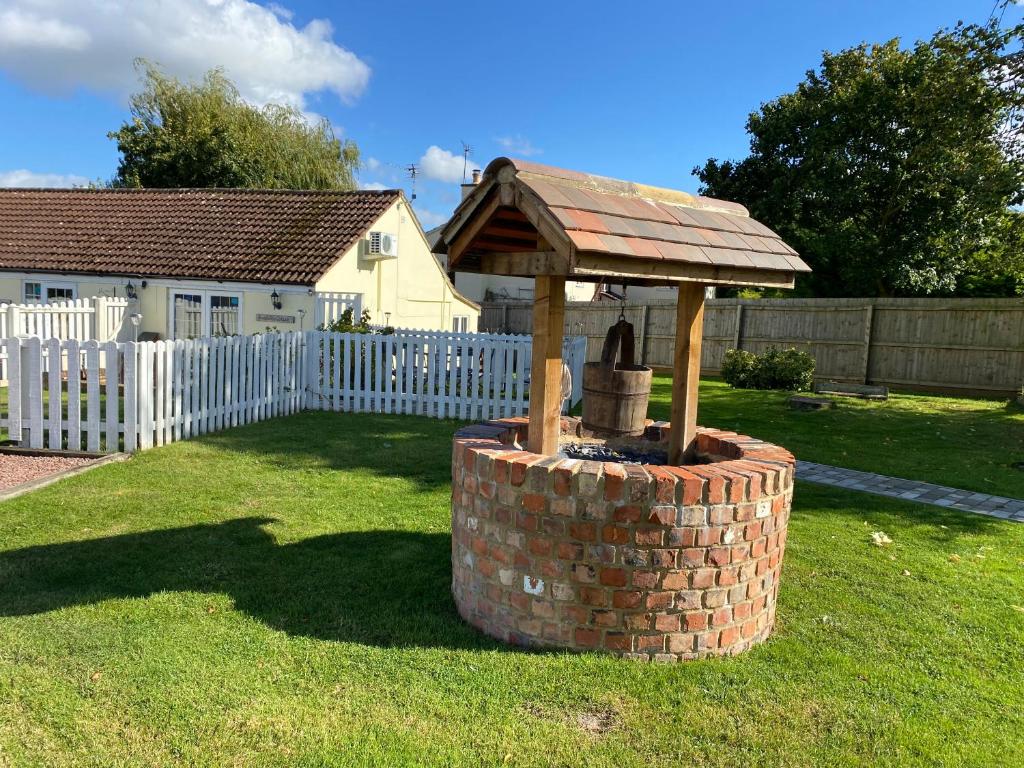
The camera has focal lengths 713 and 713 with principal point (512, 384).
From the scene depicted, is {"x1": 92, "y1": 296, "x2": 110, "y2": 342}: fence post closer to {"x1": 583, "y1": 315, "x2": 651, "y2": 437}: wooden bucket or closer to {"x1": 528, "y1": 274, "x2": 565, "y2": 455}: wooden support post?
{"x1": 583, "y1": 315, "x2": 651, "y2": 437}: wooden bucket

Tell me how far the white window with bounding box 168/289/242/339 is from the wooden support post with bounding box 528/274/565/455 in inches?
504

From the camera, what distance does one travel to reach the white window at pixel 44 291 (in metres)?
17.0

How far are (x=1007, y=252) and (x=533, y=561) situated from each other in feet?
52.1

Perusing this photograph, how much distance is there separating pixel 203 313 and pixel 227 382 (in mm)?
6916

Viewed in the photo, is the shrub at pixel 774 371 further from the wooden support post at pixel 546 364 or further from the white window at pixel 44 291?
the white window at pixel 44 291

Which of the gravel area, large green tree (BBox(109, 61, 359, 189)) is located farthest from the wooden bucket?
large green tree (BBox(109, 61, 359, 189))

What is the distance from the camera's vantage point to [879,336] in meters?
17.7

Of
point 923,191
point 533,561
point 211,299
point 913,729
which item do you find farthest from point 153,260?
point 923,191

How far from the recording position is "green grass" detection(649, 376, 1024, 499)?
858cm

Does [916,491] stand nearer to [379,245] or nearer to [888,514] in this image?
[888,514]

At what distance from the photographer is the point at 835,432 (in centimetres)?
1085

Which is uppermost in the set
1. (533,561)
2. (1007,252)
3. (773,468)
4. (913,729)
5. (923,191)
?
(923,191)

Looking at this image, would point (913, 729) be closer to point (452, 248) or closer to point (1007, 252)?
point (452, 248)

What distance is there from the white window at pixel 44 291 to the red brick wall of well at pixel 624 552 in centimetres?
1678
